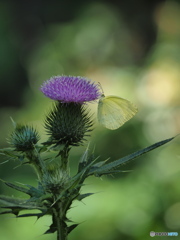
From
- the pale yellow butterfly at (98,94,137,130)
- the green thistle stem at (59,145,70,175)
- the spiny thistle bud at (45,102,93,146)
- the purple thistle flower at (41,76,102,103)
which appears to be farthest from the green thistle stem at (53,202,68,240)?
the pale yellow butterfly at (98,94,137,130)

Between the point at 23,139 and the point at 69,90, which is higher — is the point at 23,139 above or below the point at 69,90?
below

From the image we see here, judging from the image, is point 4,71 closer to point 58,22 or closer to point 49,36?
point 49,36

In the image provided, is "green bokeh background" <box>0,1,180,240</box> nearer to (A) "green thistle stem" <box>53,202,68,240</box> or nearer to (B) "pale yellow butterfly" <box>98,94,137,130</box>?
(A) "green thistle stem" <box>53,202,68,240</box>

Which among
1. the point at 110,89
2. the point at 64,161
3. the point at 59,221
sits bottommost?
the point at 59,221

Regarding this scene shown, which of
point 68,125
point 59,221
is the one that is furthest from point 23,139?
point 59,221

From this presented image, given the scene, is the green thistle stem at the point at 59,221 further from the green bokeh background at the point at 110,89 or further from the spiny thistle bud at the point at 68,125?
the spiny thistle bud at the point at 68,125

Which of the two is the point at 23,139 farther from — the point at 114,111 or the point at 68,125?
the point at 114,111
